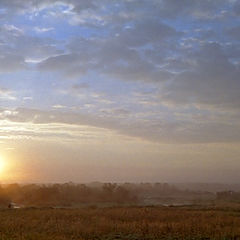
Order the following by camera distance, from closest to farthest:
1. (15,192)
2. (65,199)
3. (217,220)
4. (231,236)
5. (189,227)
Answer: (231,236) < (189,227) < (217,220) < (65,199) < (15,192)

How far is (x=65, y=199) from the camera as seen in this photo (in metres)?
90.7

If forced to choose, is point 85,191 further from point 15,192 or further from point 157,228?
point 157,228

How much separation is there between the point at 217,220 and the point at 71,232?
39.9 ft

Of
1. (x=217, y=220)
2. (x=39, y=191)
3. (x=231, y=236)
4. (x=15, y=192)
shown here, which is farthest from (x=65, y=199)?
(x=231, y=236)

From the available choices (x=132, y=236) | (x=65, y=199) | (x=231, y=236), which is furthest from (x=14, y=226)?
(x=65, y=199)

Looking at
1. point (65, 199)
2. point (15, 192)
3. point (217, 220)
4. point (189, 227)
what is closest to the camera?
point (189, 227)

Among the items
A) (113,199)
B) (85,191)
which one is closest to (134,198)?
(113,199)

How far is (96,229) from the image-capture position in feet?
82.4

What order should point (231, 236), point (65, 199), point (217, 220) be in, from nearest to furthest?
point (231, 236), point (217, 220), point (65, 199)

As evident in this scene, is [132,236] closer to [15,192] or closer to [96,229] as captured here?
[96,229]

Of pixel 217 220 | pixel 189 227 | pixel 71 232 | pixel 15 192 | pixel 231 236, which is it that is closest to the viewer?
pixel 231 236

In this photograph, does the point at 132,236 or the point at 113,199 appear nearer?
the point at 132,236

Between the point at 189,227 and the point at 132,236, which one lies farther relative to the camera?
the point at 189,227

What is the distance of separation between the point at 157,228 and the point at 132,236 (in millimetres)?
2711
